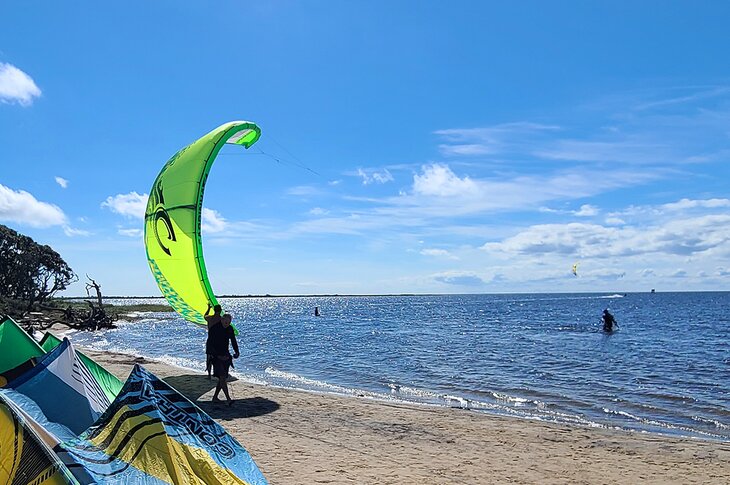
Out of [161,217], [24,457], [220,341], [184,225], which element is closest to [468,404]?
[220,341]

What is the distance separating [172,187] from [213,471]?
28.3 feet

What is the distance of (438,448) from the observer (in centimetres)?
863

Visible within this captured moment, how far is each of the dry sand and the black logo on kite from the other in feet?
10.9

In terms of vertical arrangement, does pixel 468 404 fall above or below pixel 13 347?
below

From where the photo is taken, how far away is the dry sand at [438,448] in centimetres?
735

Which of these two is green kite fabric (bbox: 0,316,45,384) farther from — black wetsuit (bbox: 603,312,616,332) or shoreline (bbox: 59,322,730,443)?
black wetsuit (bbox: 603,312,616,332)

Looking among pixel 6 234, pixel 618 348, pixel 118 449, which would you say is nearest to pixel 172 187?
pixel 118 449

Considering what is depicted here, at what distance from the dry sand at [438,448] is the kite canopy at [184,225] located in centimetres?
214

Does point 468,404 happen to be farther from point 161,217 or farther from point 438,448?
point 161,217

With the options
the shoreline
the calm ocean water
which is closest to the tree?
the calm ocean water

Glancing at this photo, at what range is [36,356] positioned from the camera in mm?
7434

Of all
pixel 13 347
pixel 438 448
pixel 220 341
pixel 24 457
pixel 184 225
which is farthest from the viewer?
pixel 184 225

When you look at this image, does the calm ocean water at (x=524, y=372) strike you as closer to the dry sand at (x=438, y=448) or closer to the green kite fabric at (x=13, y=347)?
the dry sand at (x=438, y=448)

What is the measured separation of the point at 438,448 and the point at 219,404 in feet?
15.2
